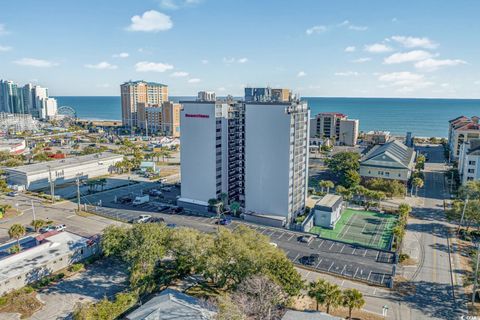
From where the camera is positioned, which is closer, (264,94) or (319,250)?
(319,250)

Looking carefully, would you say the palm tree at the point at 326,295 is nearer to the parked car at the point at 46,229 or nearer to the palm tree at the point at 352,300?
the palm tree at the point at 352,300

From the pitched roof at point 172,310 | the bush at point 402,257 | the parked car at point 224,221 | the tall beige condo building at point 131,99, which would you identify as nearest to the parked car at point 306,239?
the bush at point 402,257

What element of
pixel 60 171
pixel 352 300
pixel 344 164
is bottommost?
pixel 352 300

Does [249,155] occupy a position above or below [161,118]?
below

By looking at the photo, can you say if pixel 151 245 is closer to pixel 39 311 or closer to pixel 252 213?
pixel 39 311

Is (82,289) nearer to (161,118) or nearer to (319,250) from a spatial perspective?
(319,250)

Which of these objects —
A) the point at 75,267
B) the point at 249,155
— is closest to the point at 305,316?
the point at 75,267

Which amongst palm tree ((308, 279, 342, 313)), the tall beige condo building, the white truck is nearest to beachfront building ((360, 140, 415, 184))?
the white truck
